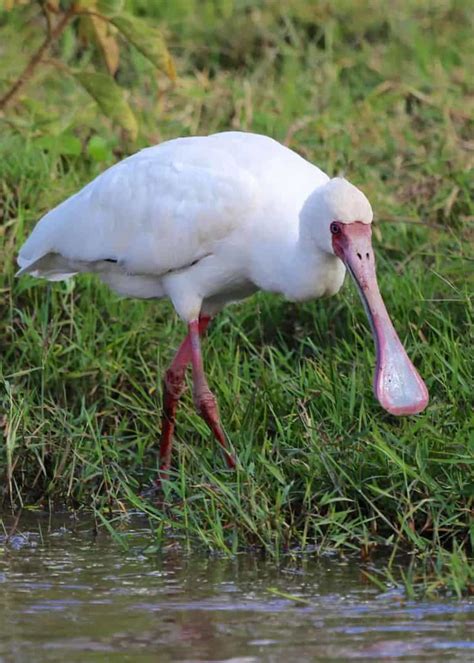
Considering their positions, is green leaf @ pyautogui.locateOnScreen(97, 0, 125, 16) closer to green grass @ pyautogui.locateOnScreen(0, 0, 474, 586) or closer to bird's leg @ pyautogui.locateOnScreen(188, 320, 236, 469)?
green grass @ pyautogui.locateOnScreen(0, 0, 474, 586)

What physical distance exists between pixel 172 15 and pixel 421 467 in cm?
590

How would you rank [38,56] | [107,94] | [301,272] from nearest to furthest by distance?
[301,272] → [107,94] → [38,56]

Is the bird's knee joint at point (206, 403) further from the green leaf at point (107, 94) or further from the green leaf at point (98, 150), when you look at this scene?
the green leaf at point (98, 150)

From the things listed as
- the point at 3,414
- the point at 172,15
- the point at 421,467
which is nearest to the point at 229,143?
the point at 3,414

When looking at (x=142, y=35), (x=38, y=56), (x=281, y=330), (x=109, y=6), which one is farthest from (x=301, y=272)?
(x=38, y=56)

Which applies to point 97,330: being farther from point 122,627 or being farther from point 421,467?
point 122,627

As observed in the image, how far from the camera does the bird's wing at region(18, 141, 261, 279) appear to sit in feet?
20.4

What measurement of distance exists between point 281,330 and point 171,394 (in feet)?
2.79

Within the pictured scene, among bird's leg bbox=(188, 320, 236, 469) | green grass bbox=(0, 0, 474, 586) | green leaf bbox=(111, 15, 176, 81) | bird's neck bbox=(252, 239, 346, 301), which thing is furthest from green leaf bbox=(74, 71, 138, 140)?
bird's neck bbox=(252, 239, 346, 301)

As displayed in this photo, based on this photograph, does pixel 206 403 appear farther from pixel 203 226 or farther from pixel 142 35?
pixel 142 35

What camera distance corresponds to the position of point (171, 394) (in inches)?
253

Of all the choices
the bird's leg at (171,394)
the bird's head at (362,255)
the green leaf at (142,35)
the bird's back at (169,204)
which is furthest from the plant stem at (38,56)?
the bird's head at (362,255)

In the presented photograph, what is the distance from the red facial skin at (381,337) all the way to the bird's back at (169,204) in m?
0.46

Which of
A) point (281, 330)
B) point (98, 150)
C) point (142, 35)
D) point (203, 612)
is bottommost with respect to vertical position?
point (203, 612)
